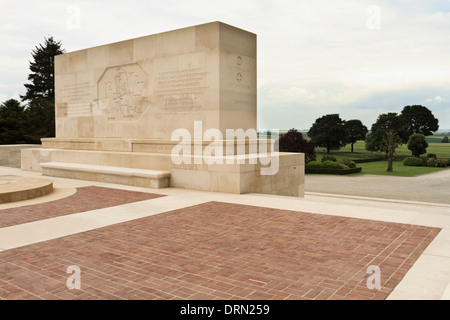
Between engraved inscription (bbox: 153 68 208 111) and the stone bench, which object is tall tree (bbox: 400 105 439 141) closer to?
engraved inscription (bbox: 153 68 208 111)

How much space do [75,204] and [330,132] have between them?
68212 mm

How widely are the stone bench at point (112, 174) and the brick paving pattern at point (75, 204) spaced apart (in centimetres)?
Result: 89

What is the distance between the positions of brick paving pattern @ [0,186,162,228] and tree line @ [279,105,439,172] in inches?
2105

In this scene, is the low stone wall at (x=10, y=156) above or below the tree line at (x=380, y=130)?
below

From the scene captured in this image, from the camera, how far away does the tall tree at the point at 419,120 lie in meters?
79.2

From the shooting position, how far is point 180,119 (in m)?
13.2

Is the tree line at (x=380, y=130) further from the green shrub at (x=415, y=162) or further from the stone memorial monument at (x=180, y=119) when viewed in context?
the stone memorial monument at (x=180, y=119)

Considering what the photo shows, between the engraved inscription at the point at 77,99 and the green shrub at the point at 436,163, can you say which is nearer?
the engraved inscription at the point at 77,99

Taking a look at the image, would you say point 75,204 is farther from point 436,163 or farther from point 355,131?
point 355,131

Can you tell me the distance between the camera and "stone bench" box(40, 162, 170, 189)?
1185 cm

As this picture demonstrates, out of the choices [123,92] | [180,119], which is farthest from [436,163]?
[123,92]

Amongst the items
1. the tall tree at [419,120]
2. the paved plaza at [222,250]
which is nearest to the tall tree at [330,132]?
the tall tree at [419,120]
